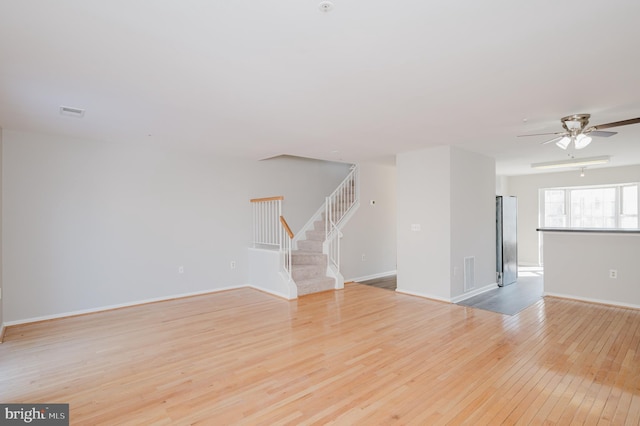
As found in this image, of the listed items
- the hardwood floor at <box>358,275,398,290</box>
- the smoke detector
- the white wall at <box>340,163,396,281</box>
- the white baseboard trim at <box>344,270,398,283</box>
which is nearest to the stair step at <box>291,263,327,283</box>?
the white wall at <box>340,163,396,281</box>

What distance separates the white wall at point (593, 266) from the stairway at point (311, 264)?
12.5 feet

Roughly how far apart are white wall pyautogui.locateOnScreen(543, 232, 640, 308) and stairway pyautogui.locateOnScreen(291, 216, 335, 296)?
150 inches

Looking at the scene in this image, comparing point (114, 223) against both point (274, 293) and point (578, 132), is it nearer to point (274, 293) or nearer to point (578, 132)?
point (274, 293)

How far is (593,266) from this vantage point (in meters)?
5.05

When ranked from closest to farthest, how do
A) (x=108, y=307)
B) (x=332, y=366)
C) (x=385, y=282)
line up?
(x=332, y=366)
(x=108, y=307)
(x=385, y=282)

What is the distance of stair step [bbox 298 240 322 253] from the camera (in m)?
6.50

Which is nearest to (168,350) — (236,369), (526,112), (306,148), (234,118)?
(236,369)

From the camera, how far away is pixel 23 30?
1878 millimetres

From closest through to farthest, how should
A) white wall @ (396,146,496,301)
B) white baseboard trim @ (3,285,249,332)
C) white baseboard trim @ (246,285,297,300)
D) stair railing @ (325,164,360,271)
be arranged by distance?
white baseboard trim @ (3,285,249,332), white wall @ (396,146,496,301), white baseboard trim @ (246,285,297,300), stair railing @ (325,164,360,271)

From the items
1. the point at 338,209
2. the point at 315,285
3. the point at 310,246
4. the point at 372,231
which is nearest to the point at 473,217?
the point at 372,231

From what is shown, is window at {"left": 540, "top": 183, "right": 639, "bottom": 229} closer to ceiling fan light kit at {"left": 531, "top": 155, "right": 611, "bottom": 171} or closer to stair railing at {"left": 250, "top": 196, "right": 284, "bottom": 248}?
ceiling fan light kit at {"left": 531, "top": 155, "right": 611, "bottom": 171}

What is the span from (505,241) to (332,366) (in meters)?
4.98

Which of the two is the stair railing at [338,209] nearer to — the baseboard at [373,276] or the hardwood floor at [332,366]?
the baseboard at [373,276]

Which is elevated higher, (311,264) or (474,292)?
(311,264)
